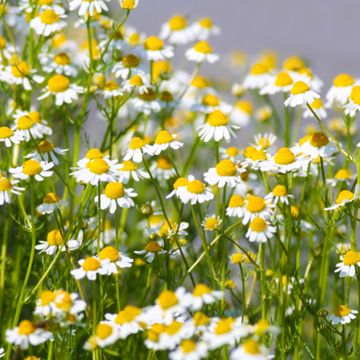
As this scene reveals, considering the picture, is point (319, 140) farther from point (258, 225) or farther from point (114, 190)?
point (114, 190)

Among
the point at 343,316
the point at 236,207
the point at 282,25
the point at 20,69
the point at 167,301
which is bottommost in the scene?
the point at 343,316

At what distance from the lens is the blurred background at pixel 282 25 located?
4688 mm

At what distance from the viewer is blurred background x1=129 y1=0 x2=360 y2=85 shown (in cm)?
469

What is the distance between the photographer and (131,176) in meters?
2.20

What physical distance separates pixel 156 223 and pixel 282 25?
2.65 meters

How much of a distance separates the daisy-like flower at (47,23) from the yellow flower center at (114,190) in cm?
65

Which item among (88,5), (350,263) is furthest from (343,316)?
(88,5)

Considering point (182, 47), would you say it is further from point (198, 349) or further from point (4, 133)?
point (198, 349)

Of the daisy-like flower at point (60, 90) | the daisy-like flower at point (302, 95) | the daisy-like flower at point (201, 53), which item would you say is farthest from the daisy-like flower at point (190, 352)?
the daisy-like flower at point (201, 53)

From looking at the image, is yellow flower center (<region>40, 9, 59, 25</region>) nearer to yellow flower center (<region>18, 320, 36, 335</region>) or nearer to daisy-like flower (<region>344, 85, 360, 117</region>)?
daisy-like flower (<region>344, 85, 360, 117</region>)

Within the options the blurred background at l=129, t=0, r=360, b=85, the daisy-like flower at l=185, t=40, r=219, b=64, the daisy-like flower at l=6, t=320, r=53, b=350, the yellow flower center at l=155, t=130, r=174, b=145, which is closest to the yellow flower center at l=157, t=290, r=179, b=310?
the daisy-like flower at l=6, t=320, r=53, b=350

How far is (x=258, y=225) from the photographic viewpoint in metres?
1.92

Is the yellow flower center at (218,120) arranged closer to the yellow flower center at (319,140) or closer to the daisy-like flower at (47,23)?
the yellow flower center at (319,140)

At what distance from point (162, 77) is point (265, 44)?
2.44 metres
